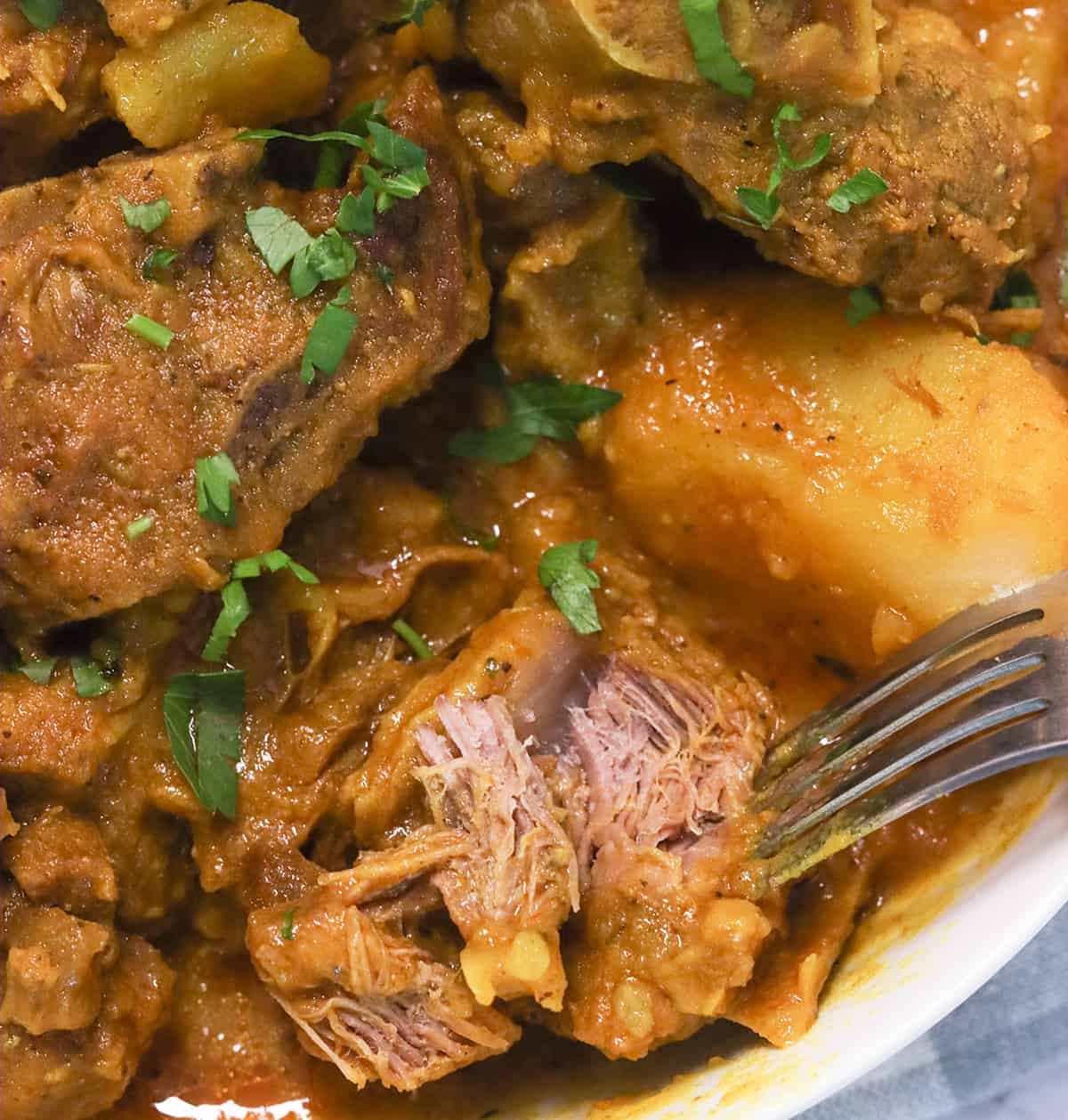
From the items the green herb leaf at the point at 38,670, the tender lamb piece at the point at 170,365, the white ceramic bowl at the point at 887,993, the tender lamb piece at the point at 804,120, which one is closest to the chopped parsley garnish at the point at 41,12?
the tender lamb piece at the point at 170,365

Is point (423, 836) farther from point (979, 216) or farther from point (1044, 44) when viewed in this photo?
point (1044, 44)

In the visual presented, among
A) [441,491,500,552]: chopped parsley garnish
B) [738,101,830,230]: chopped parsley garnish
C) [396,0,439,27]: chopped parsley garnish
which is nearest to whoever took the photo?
[738,101,830,230]: chopped parsley garnish

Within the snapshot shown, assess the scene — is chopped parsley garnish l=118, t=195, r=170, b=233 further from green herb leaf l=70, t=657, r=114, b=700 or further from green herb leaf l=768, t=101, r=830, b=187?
green herb leaf l=768, t=101, r=830, b=187

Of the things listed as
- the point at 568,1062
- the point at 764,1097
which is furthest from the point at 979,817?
the point at 568,1062

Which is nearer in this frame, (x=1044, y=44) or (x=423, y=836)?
(x=423, y=836)

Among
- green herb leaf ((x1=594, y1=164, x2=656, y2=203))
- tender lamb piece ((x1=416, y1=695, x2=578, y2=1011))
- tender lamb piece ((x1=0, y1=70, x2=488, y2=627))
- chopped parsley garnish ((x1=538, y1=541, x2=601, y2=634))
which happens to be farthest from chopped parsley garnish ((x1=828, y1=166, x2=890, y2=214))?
tender lamb piece ((x1=416, y1=695, x2=578, y2=1011))

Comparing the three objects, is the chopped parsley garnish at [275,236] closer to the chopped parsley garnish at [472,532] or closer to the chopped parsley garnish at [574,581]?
the chopped parsley garnish at [472,532]
